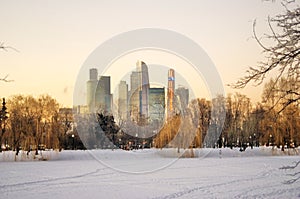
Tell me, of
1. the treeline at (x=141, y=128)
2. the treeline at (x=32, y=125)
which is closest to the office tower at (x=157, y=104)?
the treeline at (x=141, y=128)

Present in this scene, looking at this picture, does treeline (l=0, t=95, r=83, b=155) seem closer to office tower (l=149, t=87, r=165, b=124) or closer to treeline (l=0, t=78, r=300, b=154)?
treeline (l=0, t=78, r=300, b=154)

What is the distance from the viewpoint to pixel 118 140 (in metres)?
62.4

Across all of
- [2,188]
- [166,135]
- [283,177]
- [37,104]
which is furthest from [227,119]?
[2,188]

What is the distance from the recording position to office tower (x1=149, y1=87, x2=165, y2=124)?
43000mm

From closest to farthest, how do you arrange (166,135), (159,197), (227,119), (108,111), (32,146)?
(159,197), (32,146), (166,135), (227,119), (108,111)

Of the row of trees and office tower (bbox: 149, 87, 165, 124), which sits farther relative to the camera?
office tower (bbox: 149, 87, 165, 124)

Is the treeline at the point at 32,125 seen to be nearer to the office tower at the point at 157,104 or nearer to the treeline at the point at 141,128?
the treeline at the point at 141,128

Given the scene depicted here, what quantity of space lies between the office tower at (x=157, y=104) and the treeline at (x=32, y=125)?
970 centimetres

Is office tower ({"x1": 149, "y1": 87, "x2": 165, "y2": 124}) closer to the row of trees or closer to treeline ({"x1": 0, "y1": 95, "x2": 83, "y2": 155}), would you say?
the row of trees

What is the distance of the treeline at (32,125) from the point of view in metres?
36.8

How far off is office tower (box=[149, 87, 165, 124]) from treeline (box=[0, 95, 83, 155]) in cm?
970

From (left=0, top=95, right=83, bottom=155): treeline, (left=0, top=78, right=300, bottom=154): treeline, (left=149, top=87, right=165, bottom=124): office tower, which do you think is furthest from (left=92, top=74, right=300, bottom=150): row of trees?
(left=0, top=95, right=83, bottom=155): treeline

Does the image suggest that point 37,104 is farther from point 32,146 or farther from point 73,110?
point 73,110

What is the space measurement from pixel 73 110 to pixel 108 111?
546 cm
